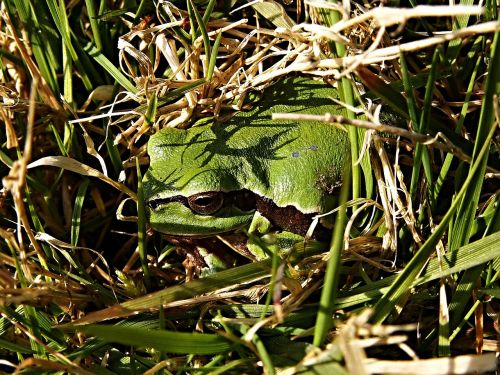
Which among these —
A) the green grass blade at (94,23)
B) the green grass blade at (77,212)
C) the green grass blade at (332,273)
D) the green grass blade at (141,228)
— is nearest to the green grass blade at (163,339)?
the green grass blade at (332,273)

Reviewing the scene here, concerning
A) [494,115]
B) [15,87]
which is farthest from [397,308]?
[15,87]

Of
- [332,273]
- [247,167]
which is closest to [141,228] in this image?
[247,167]

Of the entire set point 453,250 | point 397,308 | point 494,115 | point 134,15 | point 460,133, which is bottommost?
point 397,308

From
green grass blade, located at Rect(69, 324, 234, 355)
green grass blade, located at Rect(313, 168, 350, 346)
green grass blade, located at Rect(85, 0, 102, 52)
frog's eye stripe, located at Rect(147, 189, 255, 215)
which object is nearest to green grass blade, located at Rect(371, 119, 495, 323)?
green grass blade, located at Rect(313, 168, 350, 346)

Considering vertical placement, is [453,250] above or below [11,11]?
below

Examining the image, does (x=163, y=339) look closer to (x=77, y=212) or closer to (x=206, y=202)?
(x=206, y=202)

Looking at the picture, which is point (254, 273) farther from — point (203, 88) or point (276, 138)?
point (203, 88)
